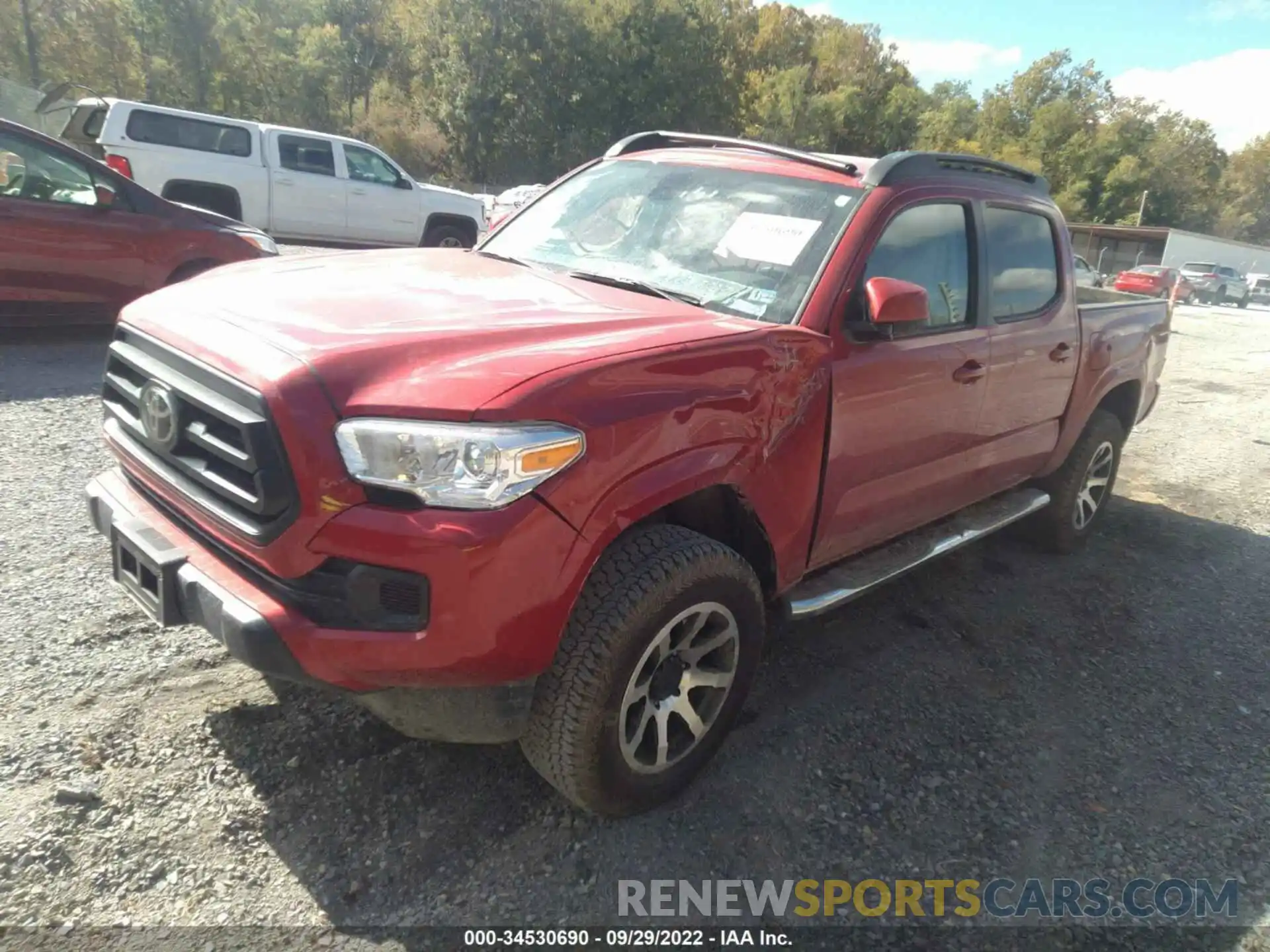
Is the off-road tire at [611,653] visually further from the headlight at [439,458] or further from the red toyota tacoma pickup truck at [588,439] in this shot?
the headlight at [439,458]

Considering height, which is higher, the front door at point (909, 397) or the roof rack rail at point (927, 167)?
the roof rack rail at point (927, 167)

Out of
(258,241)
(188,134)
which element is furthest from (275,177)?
(258,241)

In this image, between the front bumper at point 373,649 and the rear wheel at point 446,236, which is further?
the rear wheel at point 446,236

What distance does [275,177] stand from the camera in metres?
12.5

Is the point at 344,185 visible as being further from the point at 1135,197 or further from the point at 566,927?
the point at 1135,197

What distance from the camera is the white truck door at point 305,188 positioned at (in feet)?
41.1

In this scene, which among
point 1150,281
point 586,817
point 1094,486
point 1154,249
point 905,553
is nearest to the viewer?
point 586,817

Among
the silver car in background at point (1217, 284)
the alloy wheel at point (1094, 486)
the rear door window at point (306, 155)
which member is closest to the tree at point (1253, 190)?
→ the silver car in background at point (1217, 284)

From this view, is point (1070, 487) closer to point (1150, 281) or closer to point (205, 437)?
point (205, 437)

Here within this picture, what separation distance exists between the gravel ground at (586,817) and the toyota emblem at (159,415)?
967mm

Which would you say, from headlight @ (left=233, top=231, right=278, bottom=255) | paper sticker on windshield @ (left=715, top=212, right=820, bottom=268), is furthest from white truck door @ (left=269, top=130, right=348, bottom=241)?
paper sticker on windshield @ (left=715, top=212, right=820, bottom=268)

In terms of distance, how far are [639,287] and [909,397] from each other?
3.52ft

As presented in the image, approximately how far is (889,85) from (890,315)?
66.7 m

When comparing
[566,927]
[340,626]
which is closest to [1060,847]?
[566,927]
